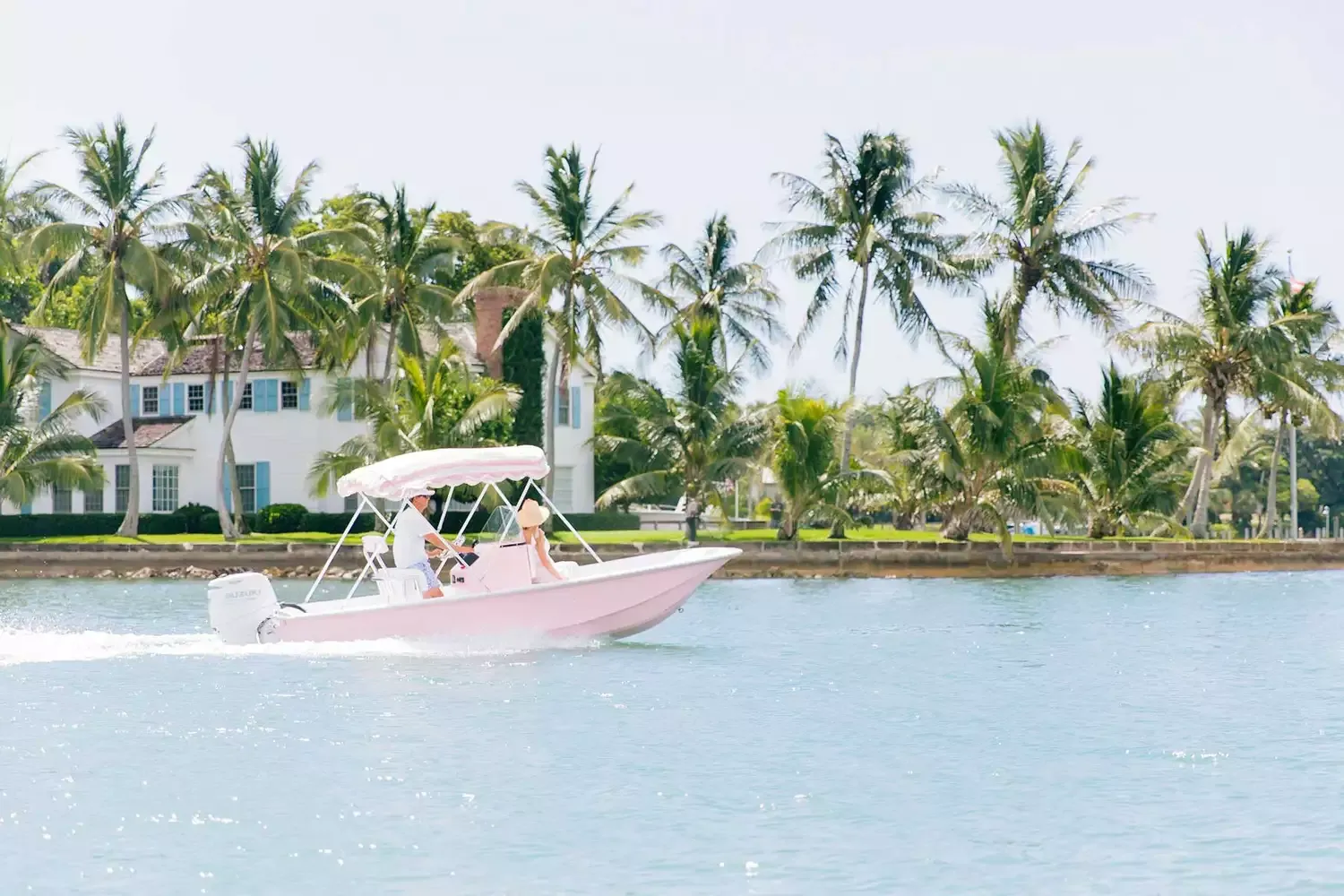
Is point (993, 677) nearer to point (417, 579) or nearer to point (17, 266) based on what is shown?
point (417, 579)

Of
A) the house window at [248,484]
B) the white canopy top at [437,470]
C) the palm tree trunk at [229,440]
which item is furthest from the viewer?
the house window at [248,484]

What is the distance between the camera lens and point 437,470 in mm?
20797

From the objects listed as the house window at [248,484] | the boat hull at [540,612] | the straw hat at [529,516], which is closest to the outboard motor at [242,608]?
the boat hull at [540,612]

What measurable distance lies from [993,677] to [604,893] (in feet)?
37.6

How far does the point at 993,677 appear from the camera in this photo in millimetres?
20750

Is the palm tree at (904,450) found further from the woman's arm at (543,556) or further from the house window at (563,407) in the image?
the woman's arm at (543,556)


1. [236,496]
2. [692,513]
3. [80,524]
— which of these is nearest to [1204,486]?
[692,513]

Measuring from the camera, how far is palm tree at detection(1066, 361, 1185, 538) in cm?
4978

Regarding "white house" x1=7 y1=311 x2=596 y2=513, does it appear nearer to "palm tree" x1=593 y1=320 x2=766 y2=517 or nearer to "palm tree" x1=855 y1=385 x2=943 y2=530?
"palm tree" x1=593 y1=320 x2=766 y2=517

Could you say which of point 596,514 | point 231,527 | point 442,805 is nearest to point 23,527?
point 231,527

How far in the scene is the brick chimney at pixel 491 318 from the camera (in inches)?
2096

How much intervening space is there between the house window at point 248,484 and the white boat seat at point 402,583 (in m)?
32.5

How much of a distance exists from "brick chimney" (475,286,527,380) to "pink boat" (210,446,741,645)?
31850 millimetres

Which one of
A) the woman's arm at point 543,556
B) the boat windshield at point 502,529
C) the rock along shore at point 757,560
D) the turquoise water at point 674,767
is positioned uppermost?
the boat windshield at point 502,529
